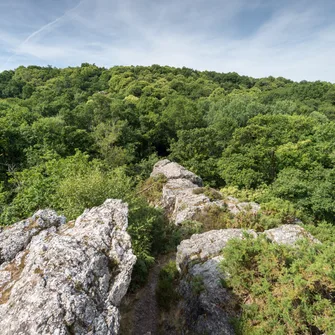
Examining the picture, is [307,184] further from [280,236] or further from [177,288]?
[177,288]

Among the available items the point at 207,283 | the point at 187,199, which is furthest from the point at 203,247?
the point at 187,199

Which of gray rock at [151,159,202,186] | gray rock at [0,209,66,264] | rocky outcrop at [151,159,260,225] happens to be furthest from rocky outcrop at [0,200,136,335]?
gray rock at [151,159,202,186]

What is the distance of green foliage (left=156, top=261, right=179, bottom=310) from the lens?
11.5 meters

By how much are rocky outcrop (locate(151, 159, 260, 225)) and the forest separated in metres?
1.49

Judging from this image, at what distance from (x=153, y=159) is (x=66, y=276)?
26394 mm

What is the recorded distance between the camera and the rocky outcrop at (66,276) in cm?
501

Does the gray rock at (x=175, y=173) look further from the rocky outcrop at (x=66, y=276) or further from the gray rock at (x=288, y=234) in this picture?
the rocky outcrop at (x=66, y=276)

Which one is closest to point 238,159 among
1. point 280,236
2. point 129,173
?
point 129,173

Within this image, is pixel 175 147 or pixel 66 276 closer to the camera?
pixel 66 276

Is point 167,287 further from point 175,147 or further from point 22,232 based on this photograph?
point 175,147

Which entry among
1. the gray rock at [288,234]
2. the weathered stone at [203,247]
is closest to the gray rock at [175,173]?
the weathered stone at [203,247]

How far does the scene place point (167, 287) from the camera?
12.2m

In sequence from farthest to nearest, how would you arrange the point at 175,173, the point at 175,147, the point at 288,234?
1. the point at 175,147
2. the point at 175,173
3. the point at 288,234

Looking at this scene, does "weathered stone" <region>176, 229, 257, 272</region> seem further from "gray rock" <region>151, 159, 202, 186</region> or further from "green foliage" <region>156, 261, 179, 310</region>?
"gray rock" <region>151, 159, 202, 186</region>
